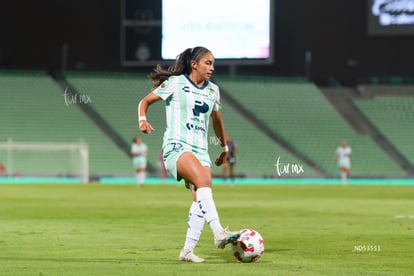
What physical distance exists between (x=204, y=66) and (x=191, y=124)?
1.99ft

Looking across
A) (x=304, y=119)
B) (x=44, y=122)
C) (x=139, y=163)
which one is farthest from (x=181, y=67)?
(x=304, y=119)

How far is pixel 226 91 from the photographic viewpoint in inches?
2093

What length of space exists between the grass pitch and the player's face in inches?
75.4

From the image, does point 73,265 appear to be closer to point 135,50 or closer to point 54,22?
point 135,50

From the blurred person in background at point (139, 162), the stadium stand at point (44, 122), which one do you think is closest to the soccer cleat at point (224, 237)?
the blurred person in background at point (139, 162)

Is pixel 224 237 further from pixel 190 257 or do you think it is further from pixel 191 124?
pixel 191 124

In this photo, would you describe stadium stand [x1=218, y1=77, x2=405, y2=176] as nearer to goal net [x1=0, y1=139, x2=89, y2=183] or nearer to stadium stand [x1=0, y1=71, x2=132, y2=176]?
stadium stand [x1=0, y1=71, x2=132, y2=176]

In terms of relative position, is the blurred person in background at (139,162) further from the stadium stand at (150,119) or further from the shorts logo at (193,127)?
the shorts logo at (193,127)

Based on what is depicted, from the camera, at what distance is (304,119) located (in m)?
52.8

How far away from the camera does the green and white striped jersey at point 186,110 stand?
10.2 m

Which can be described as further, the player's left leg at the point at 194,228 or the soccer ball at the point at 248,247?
the player's left leg at the point at 194,228

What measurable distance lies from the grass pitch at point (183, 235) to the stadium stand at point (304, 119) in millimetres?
23995

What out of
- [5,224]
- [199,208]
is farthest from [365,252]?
[5,224]

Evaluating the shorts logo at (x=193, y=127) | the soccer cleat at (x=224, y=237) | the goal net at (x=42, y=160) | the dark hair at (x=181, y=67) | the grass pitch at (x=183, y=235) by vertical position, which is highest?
the dark hair at (x=181, y=67)
